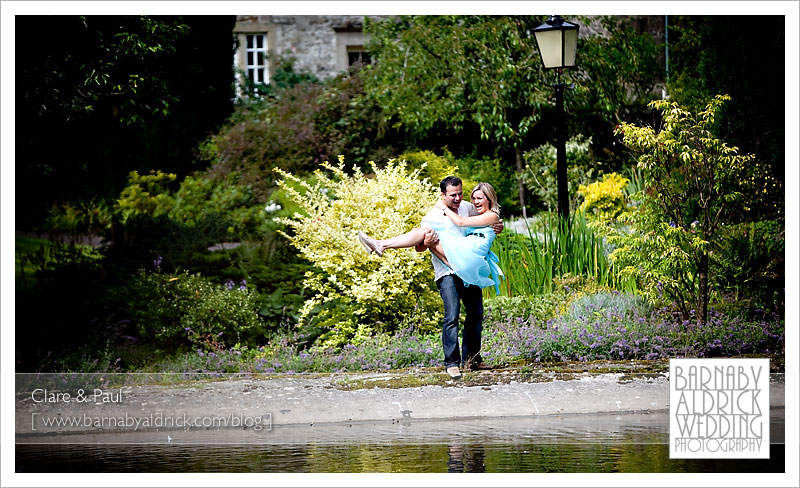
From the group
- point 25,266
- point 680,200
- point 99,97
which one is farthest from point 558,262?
Answer: point 25,266

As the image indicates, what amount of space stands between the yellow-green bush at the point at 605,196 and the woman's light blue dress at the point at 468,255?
4.83 metres

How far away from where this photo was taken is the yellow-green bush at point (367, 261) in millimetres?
8133

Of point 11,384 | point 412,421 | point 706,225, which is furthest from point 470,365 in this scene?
point 11,384

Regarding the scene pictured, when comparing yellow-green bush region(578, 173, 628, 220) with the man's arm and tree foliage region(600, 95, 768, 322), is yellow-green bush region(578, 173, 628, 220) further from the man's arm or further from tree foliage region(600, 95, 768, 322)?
the man's arm

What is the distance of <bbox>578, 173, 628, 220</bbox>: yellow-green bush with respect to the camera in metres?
11.3

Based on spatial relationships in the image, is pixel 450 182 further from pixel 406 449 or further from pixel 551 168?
pixel 551 168

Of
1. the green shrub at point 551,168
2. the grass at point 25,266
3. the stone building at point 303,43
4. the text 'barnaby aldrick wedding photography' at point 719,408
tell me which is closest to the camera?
the text 'barnaby aldrick wedding photography' at point 719,408

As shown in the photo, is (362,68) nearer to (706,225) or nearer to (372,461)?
(706,225)

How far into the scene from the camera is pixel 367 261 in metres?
8.26

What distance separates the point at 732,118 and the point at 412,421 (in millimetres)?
4874

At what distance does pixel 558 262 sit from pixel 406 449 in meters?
3.87

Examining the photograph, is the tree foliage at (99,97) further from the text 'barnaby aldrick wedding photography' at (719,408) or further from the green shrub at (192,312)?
the text 'barnaby aldrick wedding photography' at (719,408)

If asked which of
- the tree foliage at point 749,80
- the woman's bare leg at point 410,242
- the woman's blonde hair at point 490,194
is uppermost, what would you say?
the tree foliage at point 749,80

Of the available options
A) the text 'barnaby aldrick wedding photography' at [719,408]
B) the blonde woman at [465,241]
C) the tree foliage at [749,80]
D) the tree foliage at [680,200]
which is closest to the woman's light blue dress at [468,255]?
the blonde woman at [465,241]
